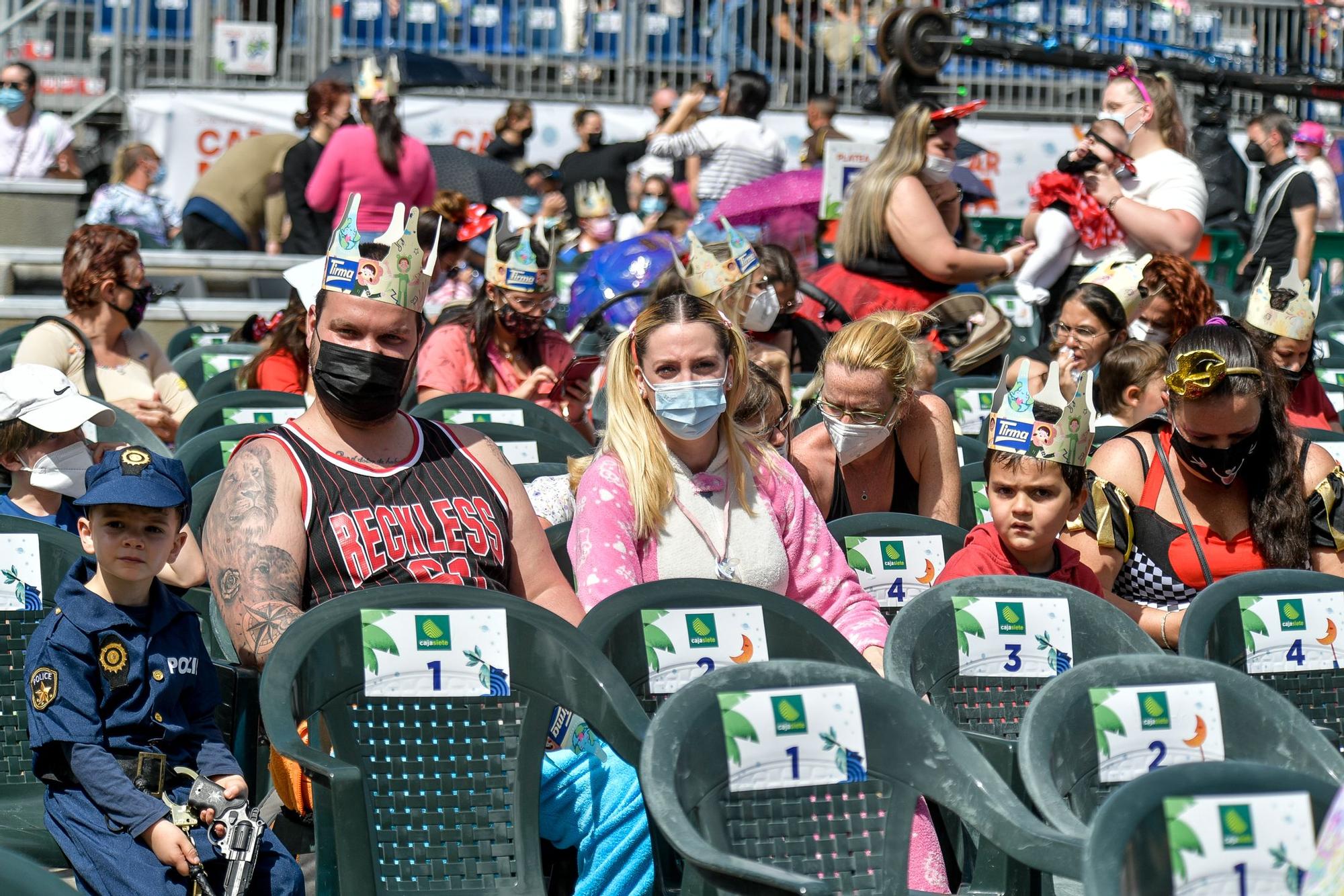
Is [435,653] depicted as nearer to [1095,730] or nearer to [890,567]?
[1095,730]

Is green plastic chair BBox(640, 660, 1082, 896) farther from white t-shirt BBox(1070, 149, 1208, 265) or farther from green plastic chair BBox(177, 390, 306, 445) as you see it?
white t-shirt BBox(1070, 149, 1208, 265)

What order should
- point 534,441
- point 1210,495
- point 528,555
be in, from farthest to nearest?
point 534,441 < point 1210,495 < point 528,555

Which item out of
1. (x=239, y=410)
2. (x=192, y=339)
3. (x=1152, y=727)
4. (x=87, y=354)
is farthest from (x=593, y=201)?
(x=1152, y=727)

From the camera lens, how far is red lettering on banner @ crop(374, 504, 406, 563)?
3.39 meters

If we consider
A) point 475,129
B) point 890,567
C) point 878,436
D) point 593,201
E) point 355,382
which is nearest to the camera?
point 355,382

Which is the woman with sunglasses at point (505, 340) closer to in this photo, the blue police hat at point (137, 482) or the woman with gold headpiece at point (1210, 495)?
the woman with gold headpiece at point (1210, 495)

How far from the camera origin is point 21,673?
340 cm

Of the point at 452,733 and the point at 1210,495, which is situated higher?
the point at 1210,495

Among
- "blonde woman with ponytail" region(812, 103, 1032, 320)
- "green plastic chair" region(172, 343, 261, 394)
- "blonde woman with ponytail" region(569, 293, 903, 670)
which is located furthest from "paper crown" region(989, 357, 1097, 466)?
"green plastic chair" region(172, 343, 261, 394)

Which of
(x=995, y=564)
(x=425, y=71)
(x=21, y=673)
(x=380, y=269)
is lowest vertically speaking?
(x=21, y=673)

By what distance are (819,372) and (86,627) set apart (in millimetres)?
2334

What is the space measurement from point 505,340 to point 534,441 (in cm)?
144

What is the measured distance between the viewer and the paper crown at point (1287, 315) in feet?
17.5

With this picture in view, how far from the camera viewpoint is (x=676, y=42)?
615 inches
